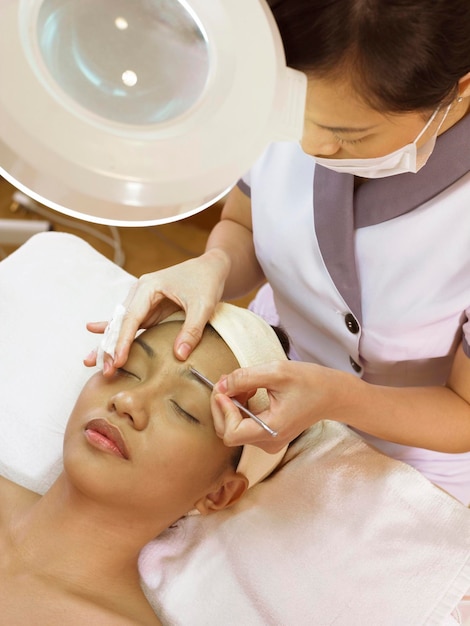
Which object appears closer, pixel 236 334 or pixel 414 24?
pixel 414 24

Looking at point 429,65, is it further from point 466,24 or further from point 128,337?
point 128,337

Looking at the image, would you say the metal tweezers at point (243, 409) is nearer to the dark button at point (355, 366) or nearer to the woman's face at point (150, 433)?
the woman's face at point (150, 433)

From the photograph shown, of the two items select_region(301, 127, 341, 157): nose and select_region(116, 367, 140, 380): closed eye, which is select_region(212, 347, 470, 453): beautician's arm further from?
select_region(301, 127, 341, 157): nose

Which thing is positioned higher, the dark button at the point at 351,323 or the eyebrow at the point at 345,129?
the eyebrow at the point at 345,129

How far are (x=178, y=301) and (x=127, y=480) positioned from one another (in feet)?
1.05

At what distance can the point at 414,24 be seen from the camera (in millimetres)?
688

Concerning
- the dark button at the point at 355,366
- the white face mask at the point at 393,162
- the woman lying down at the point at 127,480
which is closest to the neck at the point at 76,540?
the woman lying down at the point at 127,480

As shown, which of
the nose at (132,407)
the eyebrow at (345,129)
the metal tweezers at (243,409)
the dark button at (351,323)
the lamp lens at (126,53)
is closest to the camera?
the lamp lens at (126,53)

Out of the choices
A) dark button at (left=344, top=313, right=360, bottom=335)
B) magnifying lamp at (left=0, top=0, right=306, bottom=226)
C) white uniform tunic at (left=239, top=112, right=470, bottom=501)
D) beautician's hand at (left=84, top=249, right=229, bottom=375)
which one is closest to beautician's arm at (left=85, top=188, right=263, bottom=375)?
beautician's hand at (left=84, top=249, right=229, bottom=375)

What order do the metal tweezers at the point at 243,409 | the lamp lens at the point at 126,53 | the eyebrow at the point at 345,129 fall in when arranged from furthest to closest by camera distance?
the metal tweezers at the point at 243,409
the eyebrow at the point at 345,129
the lamp lens at the point at 126,53

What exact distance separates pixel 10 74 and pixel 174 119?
0.50ft

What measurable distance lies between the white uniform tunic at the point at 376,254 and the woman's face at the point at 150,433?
22 cm

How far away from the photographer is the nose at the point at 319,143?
0.88 meters

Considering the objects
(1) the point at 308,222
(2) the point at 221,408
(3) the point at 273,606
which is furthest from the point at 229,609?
(1) the point at 308,222
